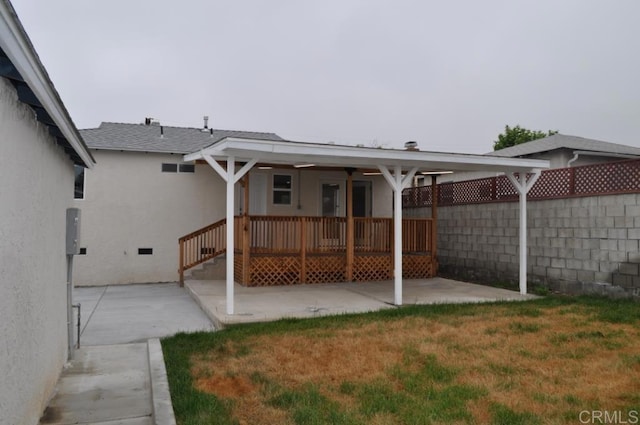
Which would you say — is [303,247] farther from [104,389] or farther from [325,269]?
[104,389]

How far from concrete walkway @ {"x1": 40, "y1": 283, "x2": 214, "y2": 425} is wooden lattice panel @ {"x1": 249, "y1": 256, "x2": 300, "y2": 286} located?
1.69 m

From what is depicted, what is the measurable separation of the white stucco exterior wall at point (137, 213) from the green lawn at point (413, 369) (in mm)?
6548

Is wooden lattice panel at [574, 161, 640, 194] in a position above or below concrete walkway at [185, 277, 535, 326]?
above

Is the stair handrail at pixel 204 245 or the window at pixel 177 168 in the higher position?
the window at pixel 177 168

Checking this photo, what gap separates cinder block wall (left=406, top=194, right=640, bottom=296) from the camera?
27.3 ft

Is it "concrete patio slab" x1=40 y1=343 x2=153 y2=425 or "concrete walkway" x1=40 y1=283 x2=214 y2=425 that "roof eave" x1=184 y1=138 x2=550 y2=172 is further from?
"concrete patio slab" x1=40 y1=343 x2=153 y2=425

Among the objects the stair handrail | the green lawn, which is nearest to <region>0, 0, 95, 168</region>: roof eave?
the green lawn

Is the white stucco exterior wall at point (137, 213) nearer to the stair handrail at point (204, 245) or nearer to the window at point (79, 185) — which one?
the window at point (79, 185)

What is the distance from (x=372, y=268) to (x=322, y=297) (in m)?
2.79

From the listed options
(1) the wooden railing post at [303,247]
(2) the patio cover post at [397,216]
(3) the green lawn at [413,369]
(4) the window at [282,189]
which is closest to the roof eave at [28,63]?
(3) the green lawn at [413,369]

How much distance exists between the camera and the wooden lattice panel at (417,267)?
12.3 meters

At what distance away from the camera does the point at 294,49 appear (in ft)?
67.6

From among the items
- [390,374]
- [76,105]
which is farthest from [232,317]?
[76,105]

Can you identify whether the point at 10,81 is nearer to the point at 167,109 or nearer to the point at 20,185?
the point at 20,185
